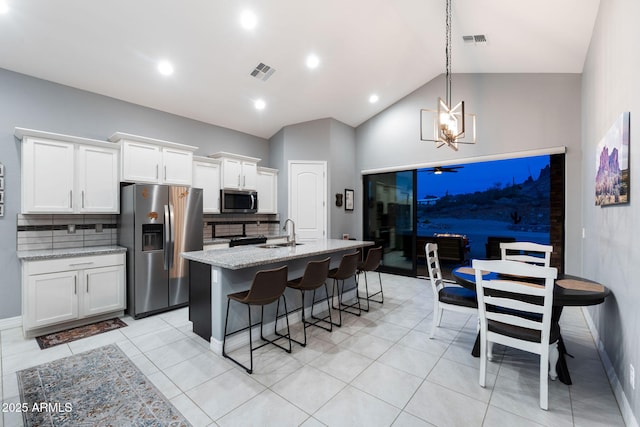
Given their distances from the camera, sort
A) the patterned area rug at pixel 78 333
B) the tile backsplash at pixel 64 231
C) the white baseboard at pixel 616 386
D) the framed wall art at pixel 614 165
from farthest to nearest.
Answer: the tile backsplash at pixel 64 231 < the patterned area rug at pixel 78 333 < the framed wall art at pixel 614 165 < the white baseboard at pixel 616 386

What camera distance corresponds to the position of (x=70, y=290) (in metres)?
3.16

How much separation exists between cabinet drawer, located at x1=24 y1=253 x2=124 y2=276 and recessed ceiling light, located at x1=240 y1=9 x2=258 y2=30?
10.4ft

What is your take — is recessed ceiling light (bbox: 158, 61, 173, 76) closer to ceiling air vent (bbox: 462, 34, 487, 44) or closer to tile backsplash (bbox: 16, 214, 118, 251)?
tile backsplash (bbox: 16, 214, 118, 251)

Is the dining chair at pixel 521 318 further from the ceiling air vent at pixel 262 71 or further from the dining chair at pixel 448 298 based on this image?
the ceiling air vent at pixel 262 71

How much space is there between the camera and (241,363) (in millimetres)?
2467

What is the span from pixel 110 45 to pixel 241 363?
3678 millimetres

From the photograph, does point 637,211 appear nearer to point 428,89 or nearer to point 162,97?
point 428,89

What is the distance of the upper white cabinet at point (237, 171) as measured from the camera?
4864 millimetres

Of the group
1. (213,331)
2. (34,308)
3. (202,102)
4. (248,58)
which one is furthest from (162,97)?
(213,331)

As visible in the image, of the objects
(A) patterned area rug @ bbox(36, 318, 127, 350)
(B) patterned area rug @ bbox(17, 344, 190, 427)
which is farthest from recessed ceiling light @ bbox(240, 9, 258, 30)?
(A) patterned area rug @ bbox(36, 318, 127, 350)

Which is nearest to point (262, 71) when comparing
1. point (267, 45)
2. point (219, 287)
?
point (267, 45)

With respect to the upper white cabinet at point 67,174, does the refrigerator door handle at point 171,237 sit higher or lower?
lower

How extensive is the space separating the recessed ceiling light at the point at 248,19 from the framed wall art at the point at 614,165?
3.50 m

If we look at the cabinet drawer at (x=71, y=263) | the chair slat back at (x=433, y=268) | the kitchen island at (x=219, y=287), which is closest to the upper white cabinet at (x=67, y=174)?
the cabinet drawer at (x=71, y=263)
